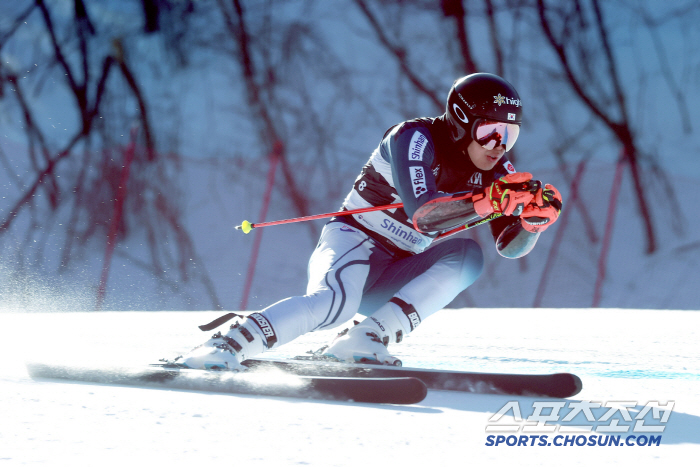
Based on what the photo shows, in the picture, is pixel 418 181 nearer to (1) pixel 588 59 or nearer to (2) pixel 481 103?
(2) pixel 481 103

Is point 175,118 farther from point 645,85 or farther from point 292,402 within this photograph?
point 292,402

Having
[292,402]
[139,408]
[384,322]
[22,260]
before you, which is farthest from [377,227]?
[22,260]

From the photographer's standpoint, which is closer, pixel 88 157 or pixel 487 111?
pixel 487 111

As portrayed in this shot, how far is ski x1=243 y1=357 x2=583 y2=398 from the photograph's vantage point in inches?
90.0

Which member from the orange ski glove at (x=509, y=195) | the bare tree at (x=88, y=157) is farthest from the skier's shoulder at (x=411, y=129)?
the bare tree at (x=88, y=157)

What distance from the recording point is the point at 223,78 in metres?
8.77

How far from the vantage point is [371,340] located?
267cm

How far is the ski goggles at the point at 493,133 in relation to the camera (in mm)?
2781

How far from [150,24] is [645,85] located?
19.6 feet

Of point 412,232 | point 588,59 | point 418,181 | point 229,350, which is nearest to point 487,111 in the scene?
Result: point 418,181

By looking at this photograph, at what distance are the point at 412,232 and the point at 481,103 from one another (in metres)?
0.63

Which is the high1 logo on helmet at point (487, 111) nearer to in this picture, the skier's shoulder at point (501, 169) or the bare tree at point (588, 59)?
the skier's shoulder at point (501, 169)

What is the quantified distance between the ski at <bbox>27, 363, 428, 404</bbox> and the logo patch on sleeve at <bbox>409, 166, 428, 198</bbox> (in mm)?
707

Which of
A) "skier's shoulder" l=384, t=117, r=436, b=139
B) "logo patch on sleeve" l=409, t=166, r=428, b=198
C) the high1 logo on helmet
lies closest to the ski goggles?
the high1 logo on helmet
